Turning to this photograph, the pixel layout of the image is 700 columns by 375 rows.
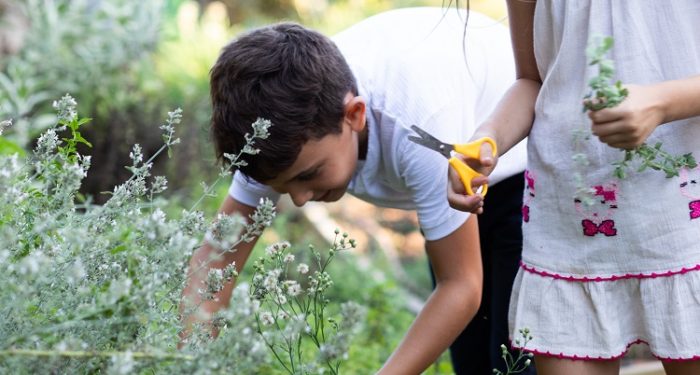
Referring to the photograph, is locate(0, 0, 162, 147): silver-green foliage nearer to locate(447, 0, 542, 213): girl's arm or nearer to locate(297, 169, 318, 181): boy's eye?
locate(297, 169, 318, 181): boy's eye

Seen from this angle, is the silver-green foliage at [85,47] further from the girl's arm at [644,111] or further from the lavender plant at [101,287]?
the girl's arm at [644,111]

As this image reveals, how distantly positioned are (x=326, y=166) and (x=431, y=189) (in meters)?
0.24

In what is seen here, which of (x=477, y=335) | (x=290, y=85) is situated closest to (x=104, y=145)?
(x=477, y=335)

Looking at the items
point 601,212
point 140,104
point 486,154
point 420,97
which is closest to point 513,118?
point 486,154

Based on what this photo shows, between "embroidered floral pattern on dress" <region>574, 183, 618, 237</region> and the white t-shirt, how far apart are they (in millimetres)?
508

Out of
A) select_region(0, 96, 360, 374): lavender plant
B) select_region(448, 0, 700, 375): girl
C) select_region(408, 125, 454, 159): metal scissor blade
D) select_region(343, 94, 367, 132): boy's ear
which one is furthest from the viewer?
select_region(343, 94, 367, 132): boy's ear

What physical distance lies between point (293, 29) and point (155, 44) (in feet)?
12.7

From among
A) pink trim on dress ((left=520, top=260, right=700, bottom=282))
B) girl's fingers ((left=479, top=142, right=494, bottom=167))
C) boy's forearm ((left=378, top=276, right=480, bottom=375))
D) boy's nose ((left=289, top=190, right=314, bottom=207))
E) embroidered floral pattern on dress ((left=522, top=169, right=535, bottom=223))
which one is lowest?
boy's forearm ((left=378, top=276, right=480, bottom=375))

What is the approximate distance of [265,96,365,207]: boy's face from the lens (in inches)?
80.7

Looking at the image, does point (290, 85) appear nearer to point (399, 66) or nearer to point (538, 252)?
point (399, 66)

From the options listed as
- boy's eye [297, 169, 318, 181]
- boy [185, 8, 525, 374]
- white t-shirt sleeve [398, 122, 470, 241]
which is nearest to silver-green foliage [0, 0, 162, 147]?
boy [185, 8, 525, 374]

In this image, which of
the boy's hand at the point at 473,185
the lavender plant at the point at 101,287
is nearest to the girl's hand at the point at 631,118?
the boy's hand at the point at 473,185

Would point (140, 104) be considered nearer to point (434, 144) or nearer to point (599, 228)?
point (434, 144)

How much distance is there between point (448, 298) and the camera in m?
2.09
